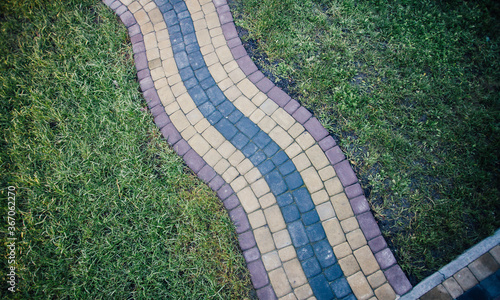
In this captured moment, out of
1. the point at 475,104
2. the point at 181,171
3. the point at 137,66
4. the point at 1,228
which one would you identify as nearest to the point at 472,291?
the point at 475,104

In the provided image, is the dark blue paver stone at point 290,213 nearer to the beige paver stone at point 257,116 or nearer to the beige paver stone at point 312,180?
the beige paver stone at point 312,180

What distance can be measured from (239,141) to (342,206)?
1429 millimetres

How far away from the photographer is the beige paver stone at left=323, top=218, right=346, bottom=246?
9.53 feet

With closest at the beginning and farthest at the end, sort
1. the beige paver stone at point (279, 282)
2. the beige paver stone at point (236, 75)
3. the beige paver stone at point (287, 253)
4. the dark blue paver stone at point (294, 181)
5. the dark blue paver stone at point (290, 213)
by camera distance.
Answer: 1. the beige paver stone at point (279, 282)
2. the beige paver stone at point (287, 253)
3. the dark blue paver stone at point (290, 213)
4. the dark blue paver stone at point (294, 181)
5. the beige paver stone at point (236, 75)

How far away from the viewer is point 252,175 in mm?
3168

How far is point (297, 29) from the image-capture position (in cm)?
374

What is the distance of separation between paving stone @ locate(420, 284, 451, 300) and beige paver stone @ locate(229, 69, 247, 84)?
3215 millimetres

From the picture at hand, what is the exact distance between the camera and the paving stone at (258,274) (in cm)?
282

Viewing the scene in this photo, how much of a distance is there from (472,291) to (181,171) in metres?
3.34

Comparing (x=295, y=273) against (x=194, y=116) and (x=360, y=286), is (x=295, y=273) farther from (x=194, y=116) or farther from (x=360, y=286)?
(x=194, y=116)

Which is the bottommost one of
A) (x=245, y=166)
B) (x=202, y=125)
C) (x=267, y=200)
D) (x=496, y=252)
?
(x=496, y=252)

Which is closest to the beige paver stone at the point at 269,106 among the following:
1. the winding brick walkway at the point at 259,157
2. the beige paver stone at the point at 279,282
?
the winding brick walkway at the point at 259,157

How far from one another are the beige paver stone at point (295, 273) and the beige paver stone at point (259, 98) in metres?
1.93

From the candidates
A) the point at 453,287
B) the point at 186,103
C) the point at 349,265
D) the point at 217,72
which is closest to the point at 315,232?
the point at 349,265
